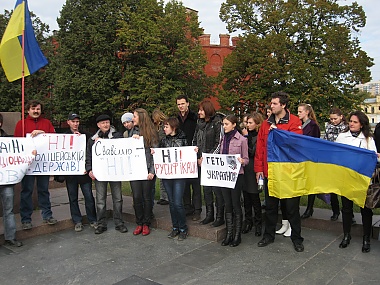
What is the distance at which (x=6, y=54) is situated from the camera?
6535mm

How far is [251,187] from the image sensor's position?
18.8 ft

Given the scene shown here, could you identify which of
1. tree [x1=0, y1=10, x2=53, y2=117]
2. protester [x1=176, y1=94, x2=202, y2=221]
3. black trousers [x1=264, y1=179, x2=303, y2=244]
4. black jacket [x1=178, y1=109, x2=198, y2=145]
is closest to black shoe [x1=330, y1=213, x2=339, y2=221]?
black trousers [x1=264, y1=179, x2=303, y2=244]

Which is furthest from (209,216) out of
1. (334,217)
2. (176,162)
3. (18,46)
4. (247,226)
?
(18,46)

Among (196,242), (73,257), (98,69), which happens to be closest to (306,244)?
(196,242)

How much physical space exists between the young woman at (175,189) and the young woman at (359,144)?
2.37m

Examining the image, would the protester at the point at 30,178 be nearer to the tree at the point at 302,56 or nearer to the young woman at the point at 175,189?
the young woman at the point at 175,189

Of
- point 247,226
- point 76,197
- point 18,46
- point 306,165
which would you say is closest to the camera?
point 306,165

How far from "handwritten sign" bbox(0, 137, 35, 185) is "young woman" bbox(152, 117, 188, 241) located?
2.12m

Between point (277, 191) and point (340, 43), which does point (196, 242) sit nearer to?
point (277, 191)

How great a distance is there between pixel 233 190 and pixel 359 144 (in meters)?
1.88

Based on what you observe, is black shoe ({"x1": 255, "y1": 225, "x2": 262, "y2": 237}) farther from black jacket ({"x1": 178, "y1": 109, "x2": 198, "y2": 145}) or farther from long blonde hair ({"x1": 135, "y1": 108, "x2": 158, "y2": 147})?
long blonde hair ({"x1": 135, "y1": 108, "x2": 158, "y2": 147})

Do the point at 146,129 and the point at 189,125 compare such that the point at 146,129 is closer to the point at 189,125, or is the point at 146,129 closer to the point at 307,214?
the point at 189,125

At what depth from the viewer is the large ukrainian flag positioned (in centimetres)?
502

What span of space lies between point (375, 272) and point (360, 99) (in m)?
28.0
